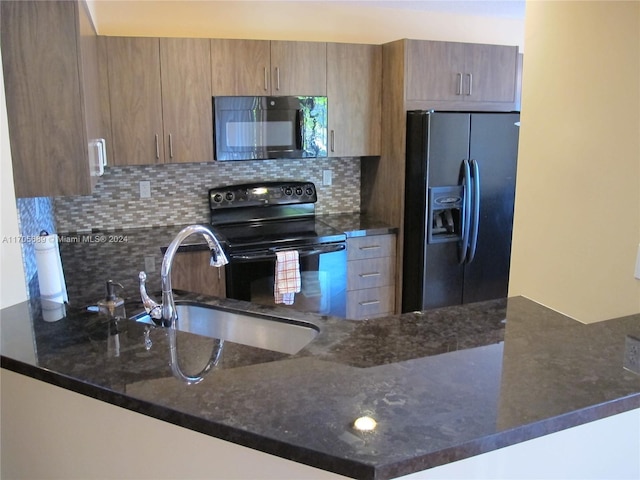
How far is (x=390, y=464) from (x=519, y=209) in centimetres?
153

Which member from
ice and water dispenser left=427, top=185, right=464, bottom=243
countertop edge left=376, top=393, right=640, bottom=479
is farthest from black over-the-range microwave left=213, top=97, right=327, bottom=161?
countertop edge left=376, top=393, right=640, bottom=479

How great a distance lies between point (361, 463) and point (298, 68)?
303 centimetres

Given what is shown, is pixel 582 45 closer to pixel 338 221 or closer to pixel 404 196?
pixel 404 196

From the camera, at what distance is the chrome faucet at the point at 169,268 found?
70.6 inches

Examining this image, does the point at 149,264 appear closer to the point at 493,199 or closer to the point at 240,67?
the point at 240,67

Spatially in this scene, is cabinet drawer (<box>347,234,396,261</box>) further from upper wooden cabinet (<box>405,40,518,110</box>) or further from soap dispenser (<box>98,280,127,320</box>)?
soap dispenser (<box>98,280,127,320</box>)

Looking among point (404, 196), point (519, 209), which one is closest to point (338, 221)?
point (404, 196)

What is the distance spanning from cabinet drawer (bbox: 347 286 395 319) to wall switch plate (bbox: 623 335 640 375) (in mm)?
2312

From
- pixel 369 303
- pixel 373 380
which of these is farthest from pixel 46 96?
pixel 369 303

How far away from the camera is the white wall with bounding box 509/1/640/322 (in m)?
1.74

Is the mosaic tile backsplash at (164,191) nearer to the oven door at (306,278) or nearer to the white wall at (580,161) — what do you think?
the oven door at (306,278)

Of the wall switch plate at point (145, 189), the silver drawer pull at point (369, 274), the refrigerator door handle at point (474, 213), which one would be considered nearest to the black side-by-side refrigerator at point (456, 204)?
the refrigerator door handle at point (474, 213)

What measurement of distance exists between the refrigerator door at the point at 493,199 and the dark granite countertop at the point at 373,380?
2.13 metres

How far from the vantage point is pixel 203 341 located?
155cm
